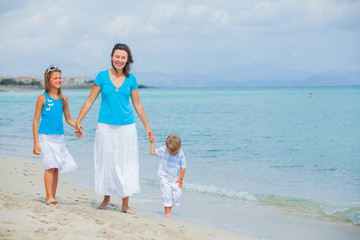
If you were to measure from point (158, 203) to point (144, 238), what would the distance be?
254cm

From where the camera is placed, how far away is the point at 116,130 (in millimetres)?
4977

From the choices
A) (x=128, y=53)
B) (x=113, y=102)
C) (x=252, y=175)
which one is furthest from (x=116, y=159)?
(x=252, y=175)

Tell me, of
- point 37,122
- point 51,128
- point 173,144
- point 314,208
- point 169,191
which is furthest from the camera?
point 314,208

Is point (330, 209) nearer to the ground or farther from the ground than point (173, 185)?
nearer to the ground

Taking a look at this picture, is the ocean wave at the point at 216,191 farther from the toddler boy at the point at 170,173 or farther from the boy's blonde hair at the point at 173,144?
the boy's blonde hair at the point at 173,144

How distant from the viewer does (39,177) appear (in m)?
8.09

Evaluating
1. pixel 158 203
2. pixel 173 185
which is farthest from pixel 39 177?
pixel 173 185

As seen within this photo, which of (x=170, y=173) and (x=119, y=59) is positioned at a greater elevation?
(x=119, y=59)

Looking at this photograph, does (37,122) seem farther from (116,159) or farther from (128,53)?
(128,53)

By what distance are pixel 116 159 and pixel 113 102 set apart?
705 mm

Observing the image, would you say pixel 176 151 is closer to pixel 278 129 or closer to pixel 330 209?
pixel 330 209

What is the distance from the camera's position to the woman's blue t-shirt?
492 cm

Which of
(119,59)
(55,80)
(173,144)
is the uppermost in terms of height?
(119,59)

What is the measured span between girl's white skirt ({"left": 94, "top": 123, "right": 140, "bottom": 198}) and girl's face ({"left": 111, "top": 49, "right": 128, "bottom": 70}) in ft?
2.42
